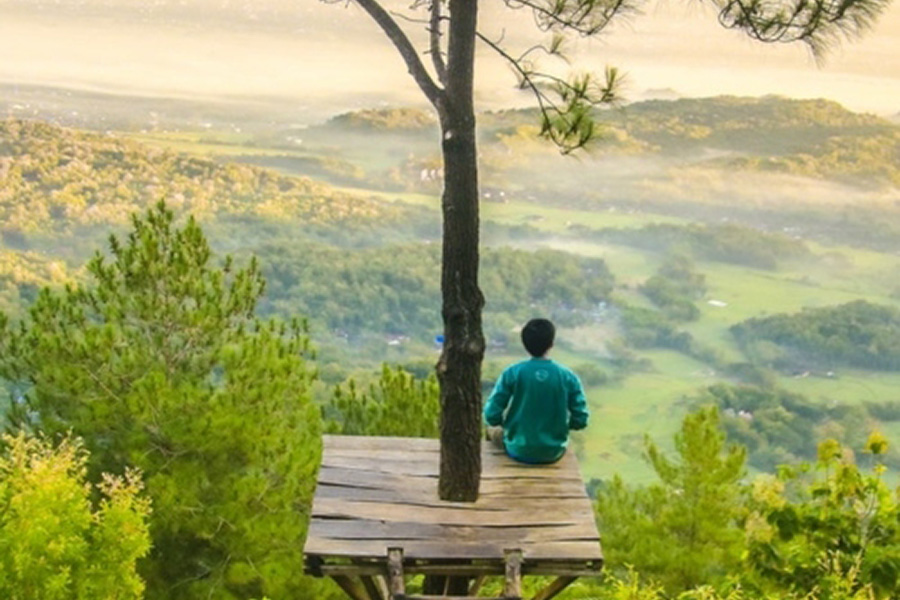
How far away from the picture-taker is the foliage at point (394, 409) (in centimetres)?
691

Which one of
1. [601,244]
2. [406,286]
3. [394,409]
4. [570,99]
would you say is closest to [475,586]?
[570,99]

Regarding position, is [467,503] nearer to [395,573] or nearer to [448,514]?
[448,514]

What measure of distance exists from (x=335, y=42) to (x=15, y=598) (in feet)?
112

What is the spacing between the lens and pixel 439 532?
391 cm

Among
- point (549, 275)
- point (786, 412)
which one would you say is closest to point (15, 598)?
point (786, 412)

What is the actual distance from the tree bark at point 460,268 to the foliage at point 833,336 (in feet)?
89.7

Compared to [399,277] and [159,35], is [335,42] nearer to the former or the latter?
[159,35]

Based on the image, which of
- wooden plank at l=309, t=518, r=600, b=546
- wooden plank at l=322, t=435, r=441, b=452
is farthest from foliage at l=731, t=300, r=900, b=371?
wooden plank at l=309, t=518, r=600, b=546

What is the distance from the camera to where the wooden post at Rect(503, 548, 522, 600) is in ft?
11.8

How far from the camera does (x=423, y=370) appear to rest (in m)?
25.0

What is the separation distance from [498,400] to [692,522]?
11.7 ft

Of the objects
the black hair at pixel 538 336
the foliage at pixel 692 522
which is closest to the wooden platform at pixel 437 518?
the black hair at pixel 538 336

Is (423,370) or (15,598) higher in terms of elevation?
(15,598)

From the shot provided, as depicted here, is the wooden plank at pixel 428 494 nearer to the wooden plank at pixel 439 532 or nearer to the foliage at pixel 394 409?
the wooden plank at pixel 439 532
